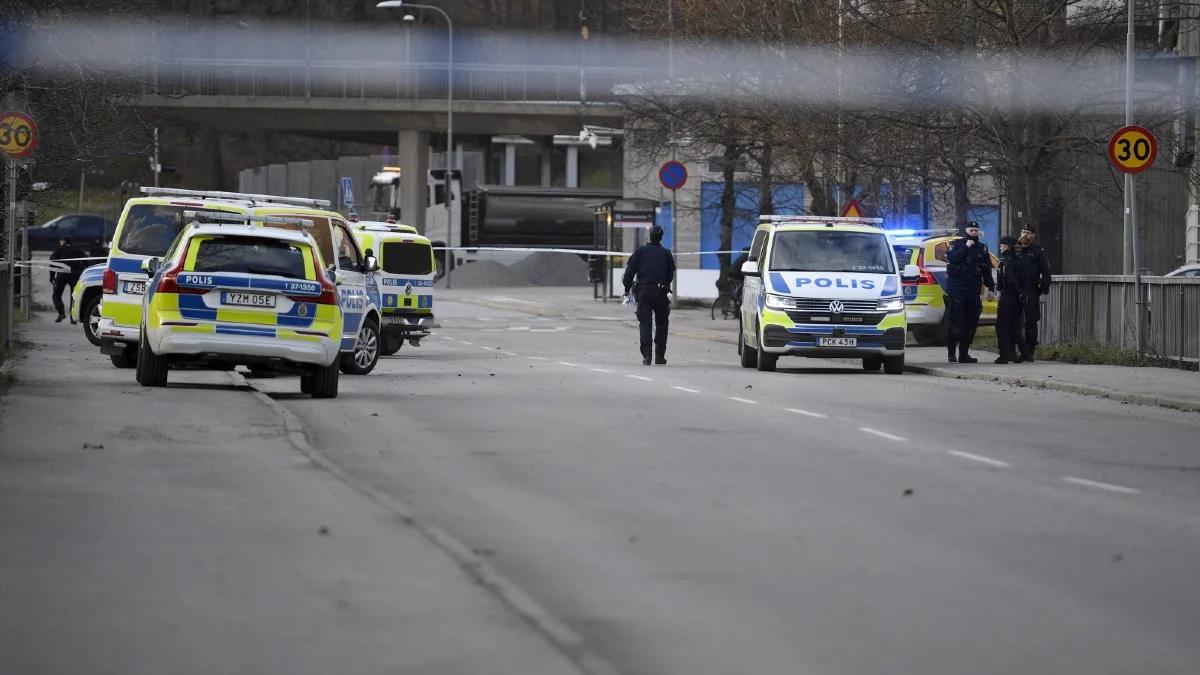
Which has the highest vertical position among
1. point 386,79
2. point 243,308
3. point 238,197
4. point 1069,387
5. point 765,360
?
point 386,79

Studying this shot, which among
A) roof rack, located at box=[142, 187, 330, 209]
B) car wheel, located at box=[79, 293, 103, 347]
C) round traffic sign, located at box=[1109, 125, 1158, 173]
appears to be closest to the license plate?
roof rack, located at box=[142, 187, 330, 209]

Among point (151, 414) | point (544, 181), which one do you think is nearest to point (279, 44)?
point (544, 181)

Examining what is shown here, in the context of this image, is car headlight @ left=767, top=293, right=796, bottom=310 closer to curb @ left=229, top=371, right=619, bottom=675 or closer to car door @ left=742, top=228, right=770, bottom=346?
car door @ left=742, top=228, right=770, bottom=346

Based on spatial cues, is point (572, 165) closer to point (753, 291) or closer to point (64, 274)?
point (64, 274)

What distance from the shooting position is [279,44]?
333ft

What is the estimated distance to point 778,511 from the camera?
11.7 meters

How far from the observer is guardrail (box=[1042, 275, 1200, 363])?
26797mm

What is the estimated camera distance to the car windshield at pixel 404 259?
3164 centimetres

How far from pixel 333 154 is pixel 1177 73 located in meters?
96.7

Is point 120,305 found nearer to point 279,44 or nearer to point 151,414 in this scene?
point 151,414

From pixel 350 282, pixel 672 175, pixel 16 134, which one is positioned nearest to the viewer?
pixel 350 282

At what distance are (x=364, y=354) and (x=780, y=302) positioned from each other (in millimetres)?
5181

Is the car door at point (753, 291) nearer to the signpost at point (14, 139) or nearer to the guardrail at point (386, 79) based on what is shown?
the signpost at point (14, 139)

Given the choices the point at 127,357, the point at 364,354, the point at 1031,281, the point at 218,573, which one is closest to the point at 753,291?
the point at 1031,281
